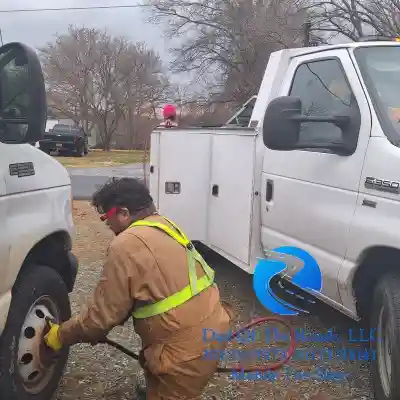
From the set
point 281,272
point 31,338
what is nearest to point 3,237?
point 31,338

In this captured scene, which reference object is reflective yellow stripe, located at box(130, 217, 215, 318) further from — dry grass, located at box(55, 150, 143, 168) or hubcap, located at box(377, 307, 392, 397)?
dry grass, located at box(55, 150, 143, 168)

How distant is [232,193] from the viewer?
209 inches

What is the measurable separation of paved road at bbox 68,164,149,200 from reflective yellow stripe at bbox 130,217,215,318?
8820 mm

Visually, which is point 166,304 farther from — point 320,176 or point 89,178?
point 89,178

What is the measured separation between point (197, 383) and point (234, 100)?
2936 centimetres

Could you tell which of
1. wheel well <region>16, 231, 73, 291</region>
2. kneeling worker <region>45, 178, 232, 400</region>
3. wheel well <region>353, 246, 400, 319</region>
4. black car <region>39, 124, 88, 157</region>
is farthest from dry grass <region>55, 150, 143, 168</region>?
kneeling worker <region>45, 178, 232, 400</region>

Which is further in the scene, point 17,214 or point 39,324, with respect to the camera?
point 39,324

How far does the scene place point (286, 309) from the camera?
499 centimetres

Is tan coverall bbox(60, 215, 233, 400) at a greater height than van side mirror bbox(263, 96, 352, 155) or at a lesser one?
lesser

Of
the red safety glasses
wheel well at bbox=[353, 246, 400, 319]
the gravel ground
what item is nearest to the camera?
the red safety glasses

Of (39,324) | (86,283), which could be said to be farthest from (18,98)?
(86,283)

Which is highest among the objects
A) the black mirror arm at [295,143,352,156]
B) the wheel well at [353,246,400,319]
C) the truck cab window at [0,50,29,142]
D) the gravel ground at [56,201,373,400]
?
the truck cab window at [0,50,29,142]

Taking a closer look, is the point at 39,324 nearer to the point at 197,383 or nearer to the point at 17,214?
the point at 17,214

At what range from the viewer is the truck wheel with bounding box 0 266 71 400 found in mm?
2814
